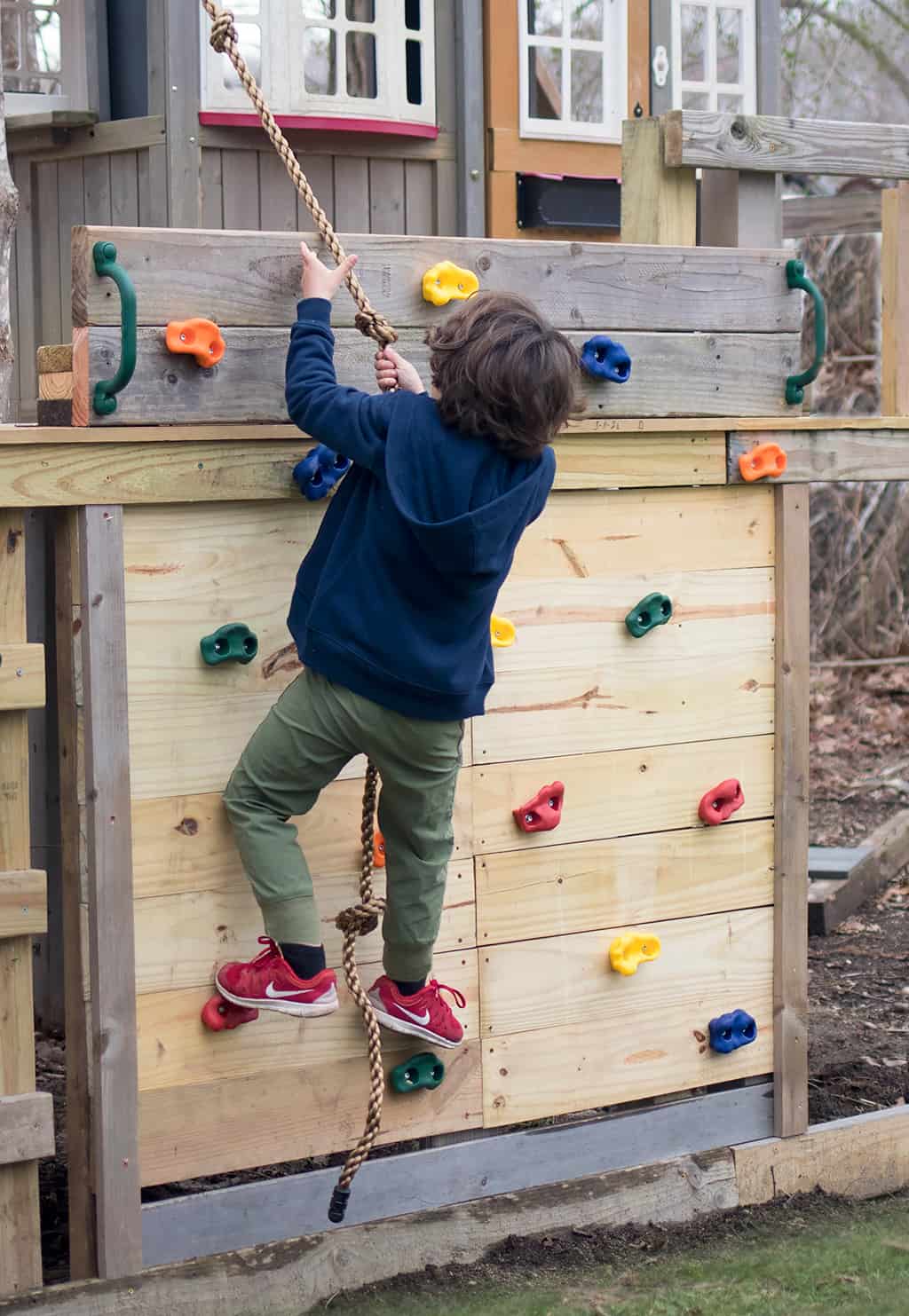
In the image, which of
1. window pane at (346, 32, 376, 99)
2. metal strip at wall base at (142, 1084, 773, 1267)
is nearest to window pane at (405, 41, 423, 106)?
window pane at (346, 32, 376, 99)

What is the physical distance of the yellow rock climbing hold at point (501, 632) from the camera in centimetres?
373

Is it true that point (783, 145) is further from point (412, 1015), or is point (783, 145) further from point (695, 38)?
point (695, 38)

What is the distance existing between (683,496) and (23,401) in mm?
2819

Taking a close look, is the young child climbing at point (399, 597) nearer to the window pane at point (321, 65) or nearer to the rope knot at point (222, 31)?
the rope knot at point (222, 31)

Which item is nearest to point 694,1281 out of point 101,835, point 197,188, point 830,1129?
point 830,1129

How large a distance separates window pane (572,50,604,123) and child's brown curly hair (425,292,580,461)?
343 centimetres

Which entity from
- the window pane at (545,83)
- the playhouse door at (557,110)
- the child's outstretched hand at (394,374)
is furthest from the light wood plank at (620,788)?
the window pane at (545,83)

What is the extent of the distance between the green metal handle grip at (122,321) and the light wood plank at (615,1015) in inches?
58.1

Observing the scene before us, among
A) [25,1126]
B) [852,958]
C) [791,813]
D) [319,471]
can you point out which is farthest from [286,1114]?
[852,958]

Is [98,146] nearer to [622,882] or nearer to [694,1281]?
[622,882]

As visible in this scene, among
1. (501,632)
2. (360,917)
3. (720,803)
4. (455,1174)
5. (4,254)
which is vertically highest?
(4,254)

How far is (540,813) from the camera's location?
12.5 ft

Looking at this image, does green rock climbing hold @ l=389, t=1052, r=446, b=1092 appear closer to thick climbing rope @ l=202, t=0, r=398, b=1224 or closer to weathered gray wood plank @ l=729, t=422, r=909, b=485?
thick climbing rope @ l=202, t=0, r=398, b=1224

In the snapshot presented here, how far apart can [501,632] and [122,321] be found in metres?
1.06
